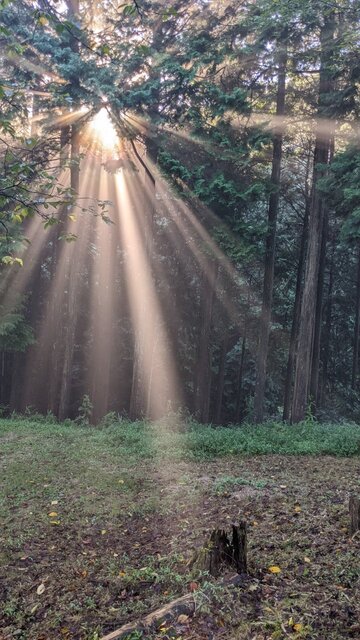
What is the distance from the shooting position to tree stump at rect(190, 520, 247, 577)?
356 centimetres

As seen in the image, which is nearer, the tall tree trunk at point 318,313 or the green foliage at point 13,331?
the green foliage at point 13,331

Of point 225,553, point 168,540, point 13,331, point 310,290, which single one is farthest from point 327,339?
point 225,553

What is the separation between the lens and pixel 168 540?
185 inches

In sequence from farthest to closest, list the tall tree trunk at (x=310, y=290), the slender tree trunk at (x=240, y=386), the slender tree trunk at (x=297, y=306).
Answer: the slender tree trunk at (x=240, y=386) → the slender tree trunk at (x=297, y=306) → the tall tree trunk at (x=310, y=290)

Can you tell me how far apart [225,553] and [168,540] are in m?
1.27

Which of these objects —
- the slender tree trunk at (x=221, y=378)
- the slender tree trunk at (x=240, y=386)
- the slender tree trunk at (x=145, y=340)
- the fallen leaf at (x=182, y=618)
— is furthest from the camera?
the slender tree trunk at (x=240, y=386)

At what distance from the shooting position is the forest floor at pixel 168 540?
3.13 metres

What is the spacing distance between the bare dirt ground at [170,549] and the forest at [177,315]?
0.08 feet

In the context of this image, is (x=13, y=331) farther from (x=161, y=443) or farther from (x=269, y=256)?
(x=269, y=256)

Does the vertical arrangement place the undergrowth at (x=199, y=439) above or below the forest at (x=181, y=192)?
below

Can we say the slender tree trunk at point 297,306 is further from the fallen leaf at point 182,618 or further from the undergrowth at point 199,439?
the fallen leaf at point 182,618

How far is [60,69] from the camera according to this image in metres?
11.4

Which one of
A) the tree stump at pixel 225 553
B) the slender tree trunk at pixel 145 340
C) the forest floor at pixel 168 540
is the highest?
the slender tree trunk at pixel 145 340

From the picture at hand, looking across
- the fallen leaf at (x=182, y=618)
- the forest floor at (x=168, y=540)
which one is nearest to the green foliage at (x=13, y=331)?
the forest floor at (x=168, y=540)
